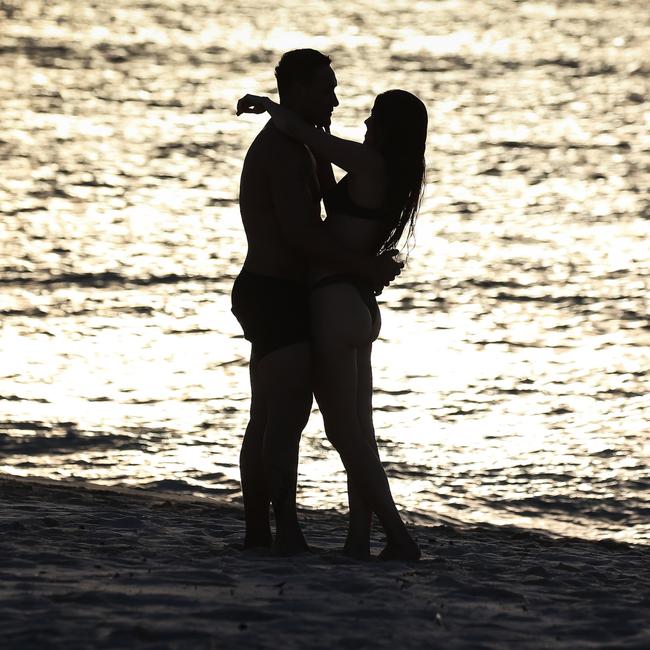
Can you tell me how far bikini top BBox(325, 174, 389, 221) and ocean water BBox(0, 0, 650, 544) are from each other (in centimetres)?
351

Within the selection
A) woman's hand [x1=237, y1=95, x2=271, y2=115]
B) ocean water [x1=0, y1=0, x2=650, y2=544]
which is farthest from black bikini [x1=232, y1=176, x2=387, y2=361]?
ocean water [x1=0, y1=0, x2=650, y2=544]

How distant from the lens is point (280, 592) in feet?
20.1

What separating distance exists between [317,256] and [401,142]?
0.67 metres

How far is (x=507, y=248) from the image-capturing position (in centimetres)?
1811

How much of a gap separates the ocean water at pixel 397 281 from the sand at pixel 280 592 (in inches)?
87.6

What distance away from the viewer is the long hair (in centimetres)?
673

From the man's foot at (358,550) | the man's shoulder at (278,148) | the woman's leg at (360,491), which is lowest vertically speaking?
the man's foot at (358,550)

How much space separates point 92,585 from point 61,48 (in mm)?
29152

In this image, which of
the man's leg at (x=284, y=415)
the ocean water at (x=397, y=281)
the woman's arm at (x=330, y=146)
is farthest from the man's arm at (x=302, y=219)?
the ocean water at (x=397, y=281)

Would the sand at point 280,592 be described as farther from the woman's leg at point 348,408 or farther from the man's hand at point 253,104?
the man's hand at point 253,104

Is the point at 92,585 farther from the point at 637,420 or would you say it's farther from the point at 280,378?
the point at 637,420

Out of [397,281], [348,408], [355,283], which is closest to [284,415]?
[348,408]

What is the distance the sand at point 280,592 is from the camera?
557 cm

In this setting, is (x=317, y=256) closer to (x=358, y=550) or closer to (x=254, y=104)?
(x=254, y=104)
